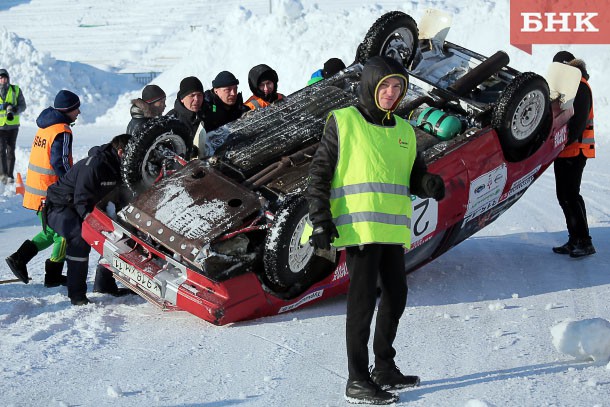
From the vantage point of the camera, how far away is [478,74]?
28.7 ft

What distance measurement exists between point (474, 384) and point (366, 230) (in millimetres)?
1217

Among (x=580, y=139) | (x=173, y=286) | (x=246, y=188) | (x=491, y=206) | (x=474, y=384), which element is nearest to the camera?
(x=474, y=384)

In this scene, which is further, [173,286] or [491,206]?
[491,206]

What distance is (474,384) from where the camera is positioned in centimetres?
541

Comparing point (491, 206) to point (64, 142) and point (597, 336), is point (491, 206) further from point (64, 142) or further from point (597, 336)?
point (64, 142)

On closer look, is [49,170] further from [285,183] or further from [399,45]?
[399,45]

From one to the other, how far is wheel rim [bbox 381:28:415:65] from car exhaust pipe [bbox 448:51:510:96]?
712 mm

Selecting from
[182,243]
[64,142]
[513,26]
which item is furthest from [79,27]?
[182,243]

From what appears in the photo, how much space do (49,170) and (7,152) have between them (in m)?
6.59

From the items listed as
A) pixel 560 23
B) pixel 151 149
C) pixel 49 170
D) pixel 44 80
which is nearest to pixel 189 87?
pixel 49 170

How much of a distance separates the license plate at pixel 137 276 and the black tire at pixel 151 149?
0.83 metres

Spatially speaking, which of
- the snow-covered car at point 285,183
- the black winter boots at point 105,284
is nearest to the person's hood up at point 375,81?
the snow-covered car at point 285,183

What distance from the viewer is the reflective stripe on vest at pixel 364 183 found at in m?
4.95

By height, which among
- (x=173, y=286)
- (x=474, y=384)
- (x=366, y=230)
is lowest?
(x=474, y=384)
